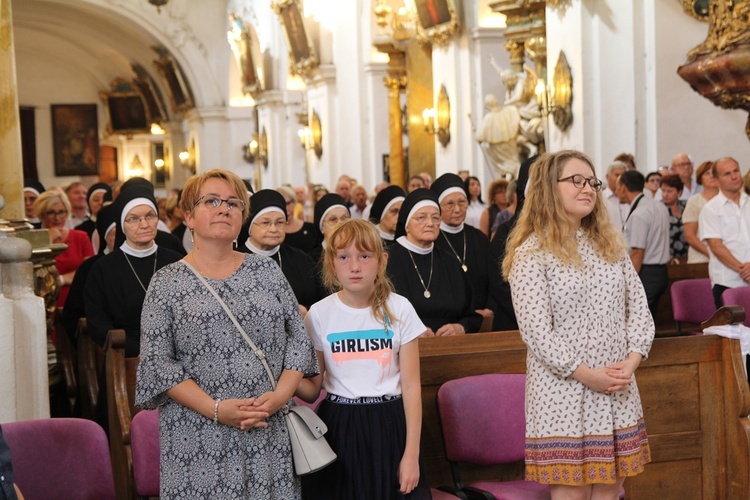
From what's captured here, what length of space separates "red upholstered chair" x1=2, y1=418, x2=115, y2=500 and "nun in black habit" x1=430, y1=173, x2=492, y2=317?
357 cm

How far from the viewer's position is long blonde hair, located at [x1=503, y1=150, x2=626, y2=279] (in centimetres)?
393

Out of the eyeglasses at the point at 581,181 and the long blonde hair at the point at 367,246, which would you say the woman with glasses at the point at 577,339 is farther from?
the long blonde hair at the point at 367,246

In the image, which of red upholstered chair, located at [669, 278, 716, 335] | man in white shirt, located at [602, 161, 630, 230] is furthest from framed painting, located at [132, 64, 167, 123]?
red upholstered chair, located at [669, 278, 716, 335]

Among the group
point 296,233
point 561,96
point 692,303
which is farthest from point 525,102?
point 692,303

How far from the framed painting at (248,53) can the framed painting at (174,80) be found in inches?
139

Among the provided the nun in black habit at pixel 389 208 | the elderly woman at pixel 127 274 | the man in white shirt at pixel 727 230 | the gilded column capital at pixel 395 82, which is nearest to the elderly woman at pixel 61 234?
the elderly woman at pixel 127 274

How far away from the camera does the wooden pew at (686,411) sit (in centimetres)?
496

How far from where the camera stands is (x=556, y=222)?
3.95 meters

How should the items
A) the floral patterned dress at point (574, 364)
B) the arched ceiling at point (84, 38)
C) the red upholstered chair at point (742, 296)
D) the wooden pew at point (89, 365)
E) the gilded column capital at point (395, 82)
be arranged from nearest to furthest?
the floral patterned dress at point (574, 364) → the red upholstered chair at point (742, 296) → the wooden pew at point (89, 365) → the gilded column capital at point (395, 82) → the arched ceiling at point (84, 38)

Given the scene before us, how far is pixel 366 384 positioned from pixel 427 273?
97.8 inches

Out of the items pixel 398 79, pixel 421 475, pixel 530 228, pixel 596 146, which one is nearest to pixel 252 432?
pixel 421 475

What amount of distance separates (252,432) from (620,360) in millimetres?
1325

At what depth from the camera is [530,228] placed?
4.06 m

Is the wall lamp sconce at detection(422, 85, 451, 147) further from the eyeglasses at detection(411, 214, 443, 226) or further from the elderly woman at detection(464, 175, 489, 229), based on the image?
the eyeglasses at detection(411, 214, 443, 226)
